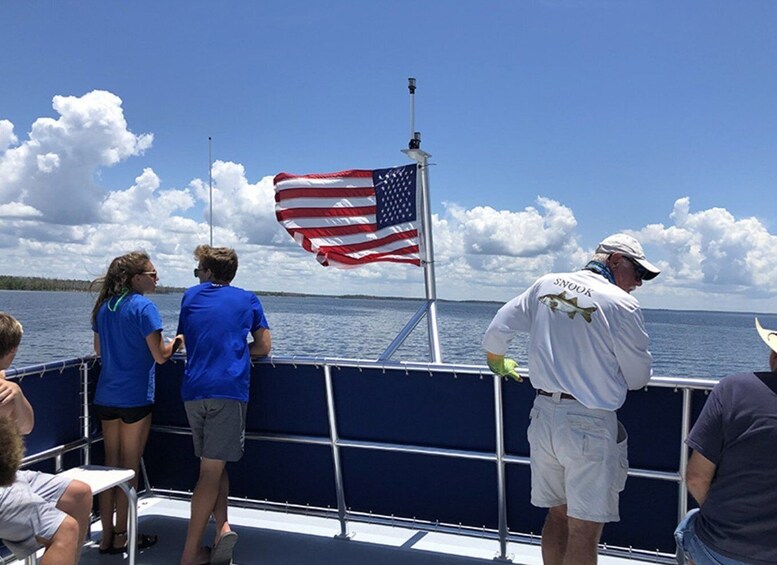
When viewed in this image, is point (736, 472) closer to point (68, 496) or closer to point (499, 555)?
point (499, 555)

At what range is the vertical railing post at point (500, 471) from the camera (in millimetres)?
3143

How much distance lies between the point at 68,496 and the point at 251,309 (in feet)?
3.65

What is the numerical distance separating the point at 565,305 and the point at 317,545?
197 cm

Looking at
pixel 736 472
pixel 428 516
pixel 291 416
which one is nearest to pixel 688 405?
pixel 736 472

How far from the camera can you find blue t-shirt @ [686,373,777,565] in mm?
1700

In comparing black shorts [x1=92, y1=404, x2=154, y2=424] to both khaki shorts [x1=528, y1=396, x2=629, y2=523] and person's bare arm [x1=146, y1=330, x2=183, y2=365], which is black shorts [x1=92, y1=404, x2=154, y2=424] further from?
khaki shorts [x1=528, y1=396, x2=629, y2=523]

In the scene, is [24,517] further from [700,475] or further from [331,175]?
[331,175]

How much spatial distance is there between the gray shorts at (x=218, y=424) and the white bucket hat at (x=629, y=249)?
1.80 m

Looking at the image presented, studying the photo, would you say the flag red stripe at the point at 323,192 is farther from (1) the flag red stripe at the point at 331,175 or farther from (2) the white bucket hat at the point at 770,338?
(2) the white bucket hat at the point at 770,338

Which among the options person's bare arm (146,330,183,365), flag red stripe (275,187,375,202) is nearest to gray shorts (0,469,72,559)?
person's bare arm (146,330,183,365)

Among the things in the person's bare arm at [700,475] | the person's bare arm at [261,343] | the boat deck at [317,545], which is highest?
the person's bare arm at [261,343]

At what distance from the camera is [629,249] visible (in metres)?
2.46

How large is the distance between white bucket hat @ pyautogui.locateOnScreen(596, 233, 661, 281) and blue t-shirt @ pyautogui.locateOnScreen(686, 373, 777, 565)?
2.44 ft

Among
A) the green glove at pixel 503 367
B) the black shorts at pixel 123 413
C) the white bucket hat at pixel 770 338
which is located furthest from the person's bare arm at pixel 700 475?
the black shorts at pixel 123 413
